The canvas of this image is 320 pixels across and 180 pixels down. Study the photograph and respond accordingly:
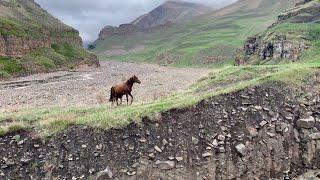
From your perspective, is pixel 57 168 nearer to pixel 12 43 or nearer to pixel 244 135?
pixel 244 135

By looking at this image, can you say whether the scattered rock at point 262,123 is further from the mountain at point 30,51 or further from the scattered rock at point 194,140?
the mountain at point 30,51

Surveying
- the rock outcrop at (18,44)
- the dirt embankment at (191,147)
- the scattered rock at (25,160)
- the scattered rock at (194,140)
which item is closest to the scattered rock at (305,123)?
the dirt embankment at (191,147)

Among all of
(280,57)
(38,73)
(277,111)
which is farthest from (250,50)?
(277,111)

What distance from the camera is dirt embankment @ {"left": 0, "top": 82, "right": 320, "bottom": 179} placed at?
2570 cm

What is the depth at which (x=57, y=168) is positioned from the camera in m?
25.6

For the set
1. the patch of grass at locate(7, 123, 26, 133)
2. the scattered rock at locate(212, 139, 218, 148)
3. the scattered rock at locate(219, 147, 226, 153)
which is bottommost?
the scattered rock at locate(219, 147, 226, 153)

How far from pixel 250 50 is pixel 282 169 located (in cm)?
16203

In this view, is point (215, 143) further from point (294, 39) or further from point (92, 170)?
point (294, 39)

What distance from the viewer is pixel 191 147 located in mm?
27234

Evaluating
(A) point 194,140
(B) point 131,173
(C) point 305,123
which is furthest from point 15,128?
(C) point 305,123

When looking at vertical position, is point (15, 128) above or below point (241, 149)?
above

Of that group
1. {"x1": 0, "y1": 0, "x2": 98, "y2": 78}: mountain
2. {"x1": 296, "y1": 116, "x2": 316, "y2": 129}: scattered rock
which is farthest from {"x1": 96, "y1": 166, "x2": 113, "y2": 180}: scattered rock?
{"x1": 0, "y1": 0, "x2": 98, "y2": 78}: mountain

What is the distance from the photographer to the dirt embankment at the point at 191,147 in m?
25.7

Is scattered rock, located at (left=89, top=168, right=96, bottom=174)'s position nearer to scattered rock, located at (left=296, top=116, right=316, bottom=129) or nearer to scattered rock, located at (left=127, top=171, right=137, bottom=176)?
scattered rock, located at (left=127, top=171, right=137, bottom=176)
